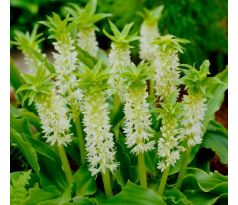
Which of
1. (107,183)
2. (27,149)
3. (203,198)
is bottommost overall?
(203,198)

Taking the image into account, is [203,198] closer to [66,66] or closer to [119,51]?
[119,51]

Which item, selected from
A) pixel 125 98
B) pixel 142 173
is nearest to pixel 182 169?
pixel 142 173

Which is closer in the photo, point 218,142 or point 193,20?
point 218,142

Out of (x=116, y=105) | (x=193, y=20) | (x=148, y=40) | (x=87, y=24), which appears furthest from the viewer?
(x=193, y=20)

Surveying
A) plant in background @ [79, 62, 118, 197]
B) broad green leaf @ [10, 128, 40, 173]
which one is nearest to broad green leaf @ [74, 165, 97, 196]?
broad green leaf @ [10, 128, 40, 173]

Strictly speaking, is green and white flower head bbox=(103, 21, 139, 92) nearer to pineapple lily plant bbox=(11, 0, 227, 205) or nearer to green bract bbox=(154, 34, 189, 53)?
pineapple lily plant bbox=(11, 0, 227, 205)

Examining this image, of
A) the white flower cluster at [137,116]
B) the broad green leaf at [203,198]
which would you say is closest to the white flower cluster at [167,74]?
the white flower cluster at [137,116]
